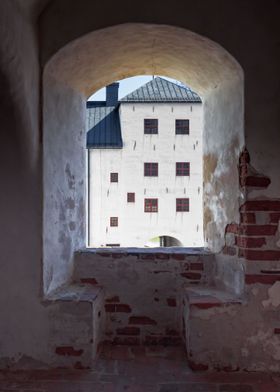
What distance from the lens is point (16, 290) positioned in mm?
2354

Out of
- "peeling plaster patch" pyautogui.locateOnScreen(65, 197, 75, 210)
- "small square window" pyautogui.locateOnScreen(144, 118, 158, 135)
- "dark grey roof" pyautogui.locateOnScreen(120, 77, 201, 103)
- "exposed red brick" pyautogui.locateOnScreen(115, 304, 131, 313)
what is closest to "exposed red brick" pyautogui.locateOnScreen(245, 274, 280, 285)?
"exposed red brick" pyautogui.locateOnScreen(115, 304, 131, 313)

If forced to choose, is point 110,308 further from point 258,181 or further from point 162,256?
point 258,181

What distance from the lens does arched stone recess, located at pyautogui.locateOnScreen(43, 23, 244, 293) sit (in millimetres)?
2398

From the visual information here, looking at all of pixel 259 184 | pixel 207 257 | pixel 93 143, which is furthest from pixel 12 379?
pixel 93 143

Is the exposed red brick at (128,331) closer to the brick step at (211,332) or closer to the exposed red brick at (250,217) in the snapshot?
the brick step at (211,332)

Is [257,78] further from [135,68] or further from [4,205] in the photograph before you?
[4,205]

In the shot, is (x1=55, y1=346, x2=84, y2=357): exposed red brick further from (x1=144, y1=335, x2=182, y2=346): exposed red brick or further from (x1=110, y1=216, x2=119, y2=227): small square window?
(x1=110, y1=216, x2=119, y2=227): small square window

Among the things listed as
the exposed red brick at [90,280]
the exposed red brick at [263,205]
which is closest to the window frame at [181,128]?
the exposed red brick at [90,280]

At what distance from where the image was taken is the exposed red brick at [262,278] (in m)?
→ 2.31

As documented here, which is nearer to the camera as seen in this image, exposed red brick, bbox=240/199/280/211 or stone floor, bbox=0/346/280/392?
stone floor, bbox=0/346/280/392

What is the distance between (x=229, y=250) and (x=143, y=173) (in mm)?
14273

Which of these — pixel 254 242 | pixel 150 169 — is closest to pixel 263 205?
pixel 254 242

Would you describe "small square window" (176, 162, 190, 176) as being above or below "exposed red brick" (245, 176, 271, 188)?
above

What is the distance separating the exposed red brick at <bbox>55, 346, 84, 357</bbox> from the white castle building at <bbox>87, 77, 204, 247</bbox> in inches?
544
